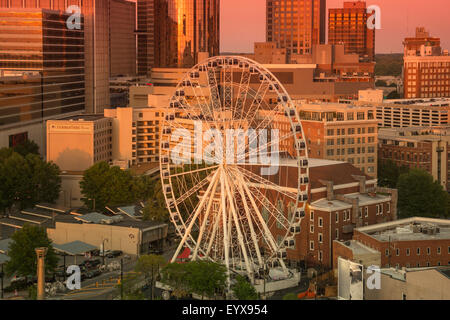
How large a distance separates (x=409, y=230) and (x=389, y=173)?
81.7 ft

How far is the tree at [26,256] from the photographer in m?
48.7

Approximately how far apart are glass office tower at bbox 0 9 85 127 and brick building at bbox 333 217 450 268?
43.4 meters

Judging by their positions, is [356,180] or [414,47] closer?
[356,180]

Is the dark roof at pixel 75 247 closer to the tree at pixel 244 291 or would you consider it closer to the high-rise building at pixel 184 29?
the tree at pixel 244 291

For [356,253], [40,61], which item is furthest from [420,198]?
[40,61]

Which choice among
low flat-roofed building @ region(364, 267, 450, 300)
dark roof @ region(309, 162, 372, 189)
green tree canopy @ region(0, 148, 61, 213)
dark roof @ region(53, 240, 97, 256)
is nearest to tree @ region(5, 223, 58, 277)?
dark roof @ region(53, 240, 97, 256)

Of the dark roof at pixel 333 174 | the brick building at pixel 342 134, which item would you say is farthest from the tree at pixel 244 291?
the brick building at pixel 342 134

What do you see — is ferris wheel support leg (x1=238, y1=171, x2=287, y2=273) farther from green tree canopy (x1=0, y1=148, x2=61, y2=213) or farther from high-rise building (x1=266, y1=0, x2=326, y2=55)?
high-rise building (x1=266, y1=0, x2=326, y2=55)

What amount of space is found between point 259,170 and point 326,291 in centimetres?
1373

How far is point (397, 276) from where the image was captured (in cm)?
4269

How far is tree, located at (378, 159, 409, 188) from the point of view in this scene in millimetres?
75125

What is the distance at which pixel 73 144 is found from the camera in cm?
7675
